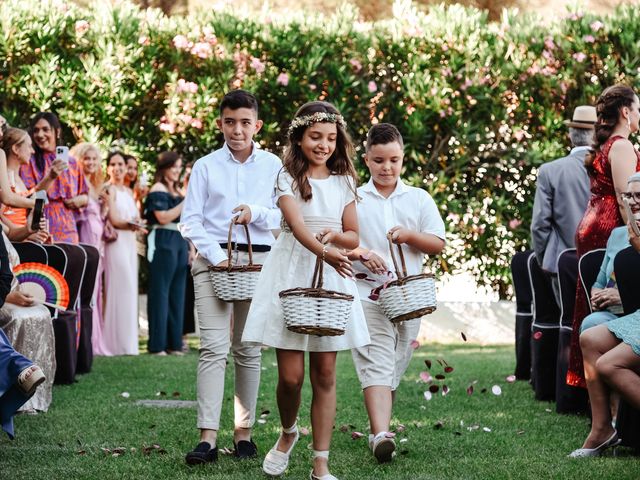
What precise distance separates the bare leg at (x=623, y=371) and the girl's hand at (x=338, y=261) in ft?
4.85

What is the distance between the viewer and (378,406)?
5816 mm

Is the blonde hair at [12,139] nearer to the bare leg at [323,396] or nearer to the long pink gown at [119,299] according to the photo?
the long pink gown at [119,299]

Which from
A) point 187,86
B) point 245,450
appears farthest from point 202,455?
point 187,86

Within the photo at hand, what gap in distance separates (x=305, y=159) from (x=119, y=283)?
23.2 feet

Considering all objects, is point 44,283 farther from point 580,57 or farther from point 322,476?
point 580,57

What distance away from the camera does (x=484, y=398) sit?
8.29 metres

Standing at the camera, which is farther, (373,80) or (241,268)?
(373,80)

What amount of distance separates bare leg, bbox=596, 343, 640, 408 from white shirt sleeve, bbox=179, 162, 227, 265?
77.9 inches

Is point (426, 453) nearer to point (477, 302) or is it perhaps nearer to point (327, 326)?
point (327, 326)

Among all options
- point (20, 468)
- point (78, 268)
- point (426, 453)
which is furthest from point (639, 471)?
point (78, 268)

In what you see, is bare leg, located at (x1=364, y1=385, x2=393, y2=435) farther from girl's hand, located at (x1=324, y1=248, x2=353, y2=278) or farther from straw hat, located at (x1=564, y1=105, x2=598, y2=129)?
straw hat, located at (x1=564, y1=105, x2=598, y2=129)

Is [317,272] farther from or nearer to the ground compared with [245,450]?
farther from the ground

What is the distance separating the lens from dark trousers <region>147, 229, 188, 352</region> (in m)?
12.0

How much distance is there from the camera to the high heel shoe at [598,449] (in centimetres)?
568
